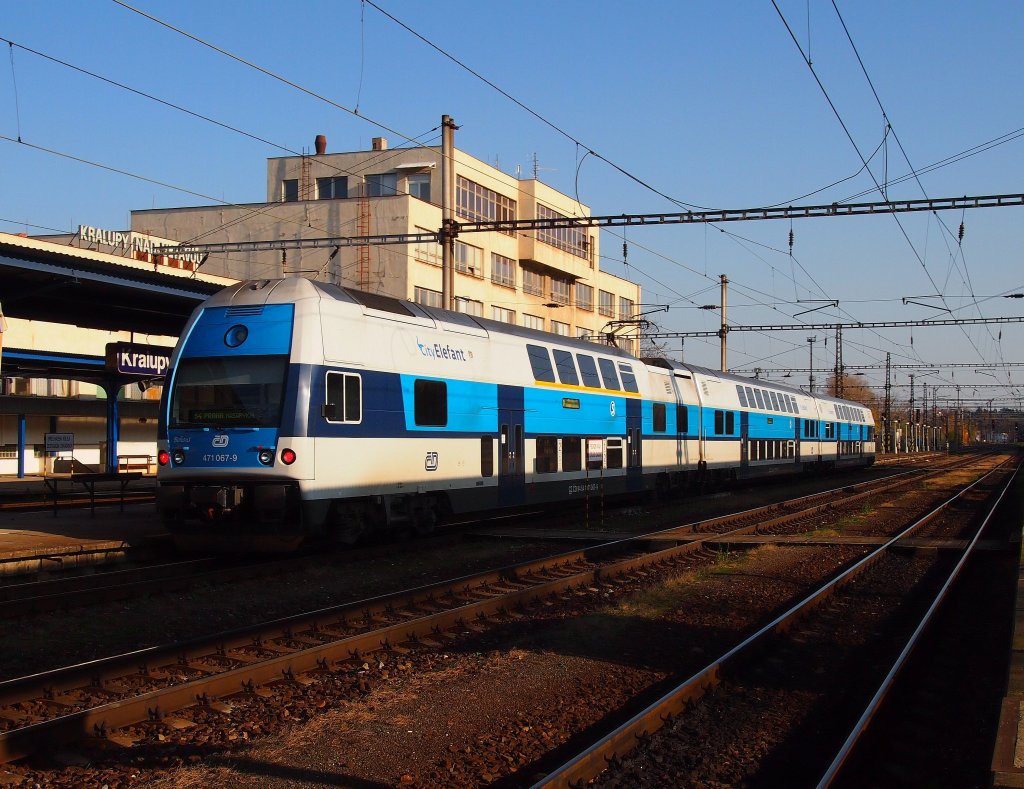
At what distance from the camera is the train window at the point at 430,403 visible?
1524 centimetres

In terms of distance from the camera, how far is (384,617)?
10031 mm

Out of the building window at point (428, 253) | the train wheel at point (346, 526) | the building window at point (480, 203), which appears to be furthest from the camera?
the building window at point (480, 203)

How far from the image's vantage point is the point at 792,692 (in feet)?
24.8

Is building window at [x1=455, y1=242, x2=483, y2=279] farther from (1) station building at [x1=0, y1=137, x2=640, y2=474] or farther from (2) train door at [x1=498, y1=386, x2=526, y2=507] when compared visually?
(2) train door at [x1=498, y1=386, x2=526, y2=507]

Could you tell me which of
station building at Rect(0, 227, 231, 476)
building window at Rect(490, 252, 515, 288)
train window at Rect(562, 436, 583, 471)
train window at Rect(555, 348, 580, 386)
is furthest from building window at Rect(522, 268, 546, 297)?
train window at Rect(562, 436, 583, 471)

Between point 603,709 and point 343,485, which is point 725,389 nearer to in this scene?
point 343,485

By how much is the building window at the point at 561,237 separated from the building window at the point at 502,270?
2539mm

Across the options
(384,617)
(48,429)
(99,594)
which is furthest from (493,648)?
(48,429)

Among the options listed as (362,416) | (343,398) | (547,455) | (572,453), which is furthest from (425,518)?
(572,453)

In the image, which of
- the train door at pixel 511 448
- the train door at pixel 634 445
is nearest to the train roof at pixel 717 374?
the train door at pixel 634 445

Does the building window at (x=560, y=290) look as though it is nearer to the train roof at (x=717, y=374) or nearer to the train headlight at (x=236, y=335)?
the train roof at (x=717, y=374)

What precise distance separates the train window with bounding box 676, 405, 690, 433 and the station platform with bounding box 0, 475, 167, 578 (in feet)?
43.6

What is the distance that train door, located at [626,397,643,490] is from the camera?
22.9 metres

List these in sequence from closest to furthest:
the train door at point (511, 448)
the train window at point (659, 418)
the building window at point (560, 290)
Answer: the train door at point (511, 448) < the train window at point (659, 418) < the building window at point (560, 290)
